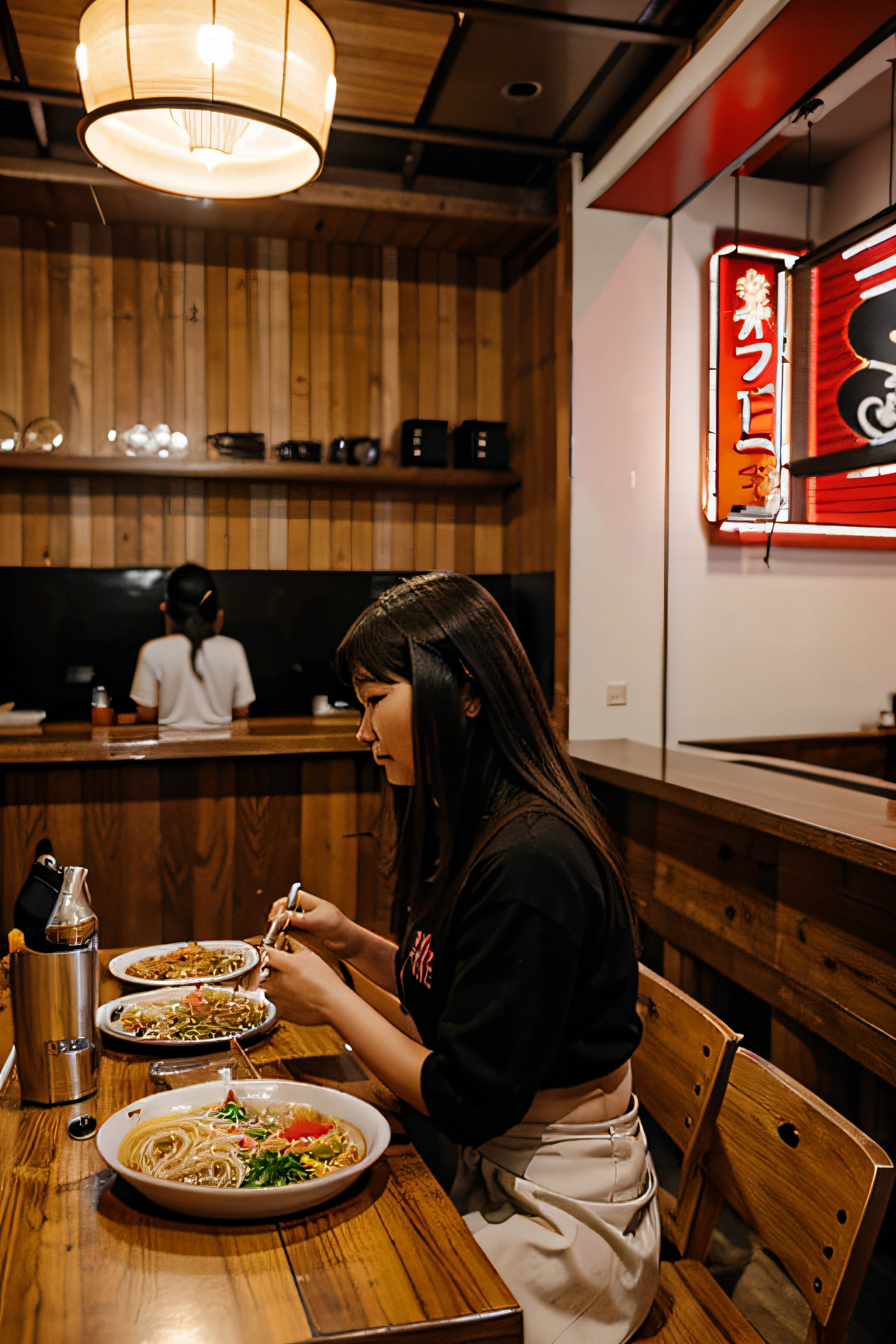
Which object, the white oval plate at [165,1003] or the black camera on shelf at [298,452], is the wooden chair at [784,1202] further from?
the black camera on shelf at [298,452]

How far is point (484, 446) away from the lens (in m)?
4.85

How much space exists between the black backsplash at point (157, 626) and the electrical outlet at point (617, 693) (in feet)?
0.91

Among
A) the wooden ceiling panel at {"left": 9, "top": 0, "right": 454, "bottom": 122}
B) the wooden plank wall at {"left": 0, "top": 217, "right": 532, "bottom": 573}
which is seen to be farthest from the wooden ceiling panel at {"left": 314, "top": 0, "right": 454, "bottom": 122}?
the wooden plank wall at {"left": 0, "top": 217, "right": 532, "bottom": 573}

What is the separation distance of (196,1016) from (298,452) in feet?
11.3

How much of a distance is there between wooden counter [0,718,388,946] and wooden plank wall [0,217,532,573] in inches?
42.1

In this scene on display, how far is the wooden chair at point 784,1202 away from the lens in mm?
1193

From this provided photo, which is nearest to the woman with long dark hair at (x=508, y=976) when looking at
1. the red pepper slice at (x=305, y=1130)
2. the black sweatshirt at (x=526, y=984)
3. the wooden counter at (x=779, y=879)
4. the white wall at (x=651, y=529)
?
the black sweatshirt at (x=526, y=984)

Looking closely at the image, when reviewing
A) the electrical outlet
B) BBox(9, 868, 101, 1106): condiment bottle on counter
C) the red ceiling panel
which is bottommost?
BBox(9, 868, 101, 1106): condiment bottle on counter

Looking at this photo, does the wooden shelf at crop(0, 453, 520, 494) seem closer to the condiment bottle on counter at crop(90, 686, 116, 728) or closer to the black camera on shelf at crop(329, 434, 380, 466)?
the black camera on shelf at crop(329, 434, 380, 466)

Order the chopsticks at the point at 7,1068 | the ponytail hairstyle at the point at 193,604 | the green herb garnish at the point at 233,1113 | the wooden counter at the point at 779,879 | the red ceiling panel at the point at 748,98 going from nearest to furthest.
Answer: the green herb garnish at the point at 233,1113 → the chopsticks at the point at 7,1068 → the wooden counter at the point at 779,879 → the red ceiling panel at the point at 748,98 → the ponytail hairstyle at the point at 193,604

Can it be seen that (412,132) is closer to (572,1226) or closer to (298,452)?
(298,452)

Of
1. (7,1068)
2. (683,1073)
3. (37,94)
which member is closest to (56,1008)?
(7,1068)

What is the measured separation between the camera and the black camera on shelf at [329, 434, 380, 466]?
4824 mm

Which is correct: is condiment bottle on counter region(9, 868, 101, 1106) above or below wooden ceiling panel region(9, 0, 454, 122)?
below
